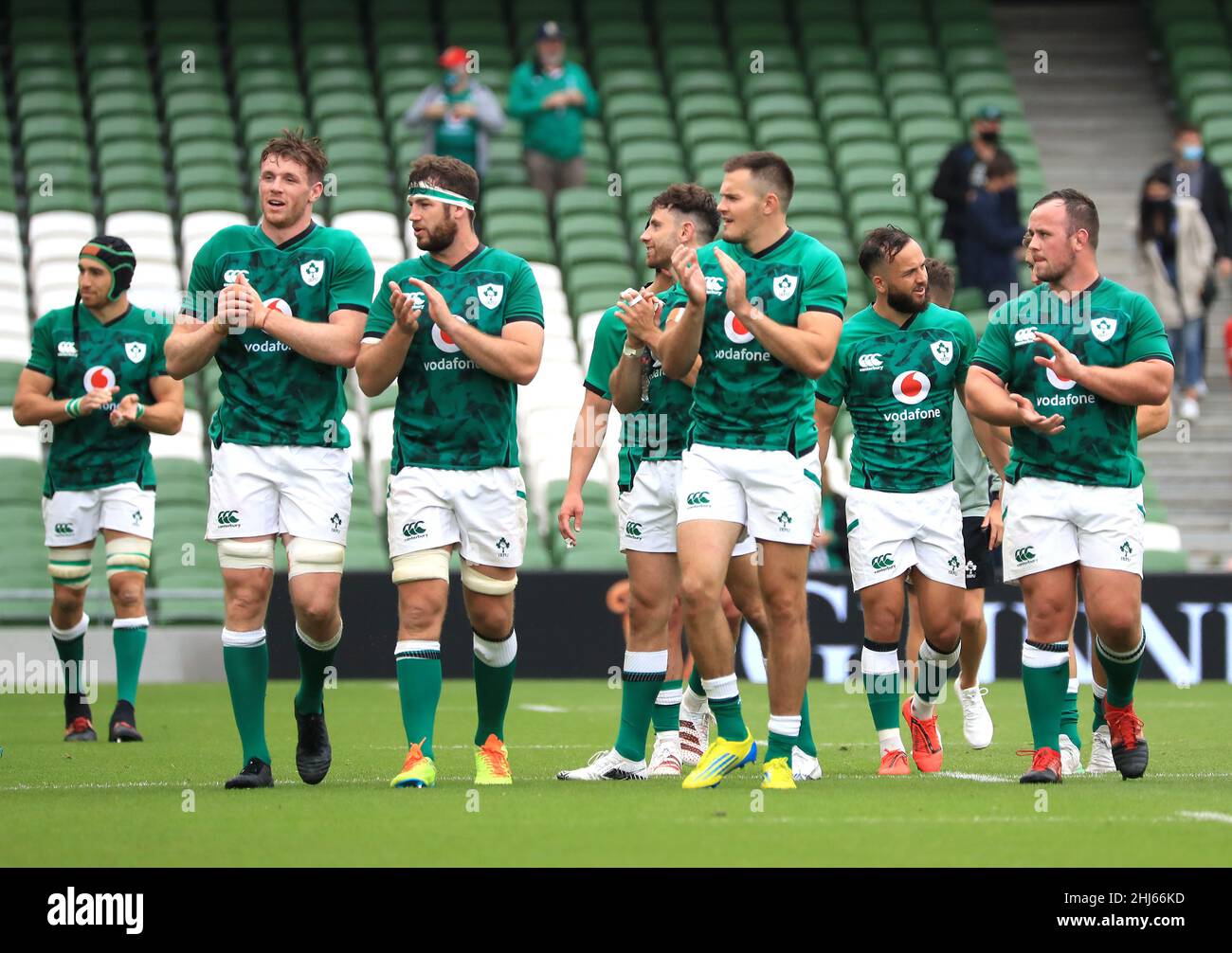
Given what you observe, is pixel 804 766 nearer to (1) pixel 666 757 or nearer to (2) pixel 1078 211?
(1) pixel 666 757

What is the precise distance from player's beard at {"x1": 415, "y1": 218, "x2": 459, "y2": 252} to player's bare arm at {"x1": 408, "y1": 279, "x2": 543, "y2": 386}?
0.19 m

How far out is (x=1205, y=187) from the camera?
1773 cm

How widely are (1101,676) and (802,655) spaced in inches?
69.6

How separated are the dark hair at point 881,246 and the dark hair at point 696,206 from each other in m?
0.67

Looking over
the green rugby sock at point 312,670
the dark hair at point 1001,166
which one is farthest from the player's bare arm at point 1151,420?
the dark hair at point 1001,166

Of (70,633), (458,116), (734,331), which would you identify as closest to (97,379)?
(70,633)

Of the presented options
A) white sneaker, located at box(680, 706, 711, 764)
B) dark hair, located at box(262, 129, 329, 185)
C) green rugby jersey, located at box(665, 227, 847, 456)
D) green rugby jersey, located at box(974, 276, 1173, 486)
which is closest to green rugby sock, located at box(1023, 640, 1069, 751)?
green rugby jersey, located at box(974, 276, 1173, 486)

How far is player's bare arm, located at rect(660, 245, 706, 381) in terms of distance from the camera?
713 cm

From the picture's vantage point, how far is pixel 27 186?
1938 centimetres

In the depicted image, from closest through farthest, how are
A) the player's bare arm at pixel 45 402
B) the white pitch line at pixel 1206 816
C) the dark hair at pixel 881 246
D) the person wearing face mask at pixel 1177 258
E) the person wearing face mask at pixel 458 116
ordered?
the white pitch line at pixel 1206 816
the dark hair at pixel 881 246
the player's bare arm at pixel 45 402
the person wearing face mask at pixel 1177 258
the person wearing face mask at pixel 458 116

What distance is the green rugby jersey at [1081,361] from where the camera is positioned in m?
7.63

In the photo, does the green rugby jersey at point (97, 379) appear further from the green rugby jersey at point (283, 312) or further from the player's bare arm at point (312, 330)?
the player's bare arm at point (312, 330)

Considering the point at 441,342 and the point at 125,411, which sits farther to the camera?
the point at 125,411

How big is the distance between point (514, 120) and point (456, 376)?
13551mm
